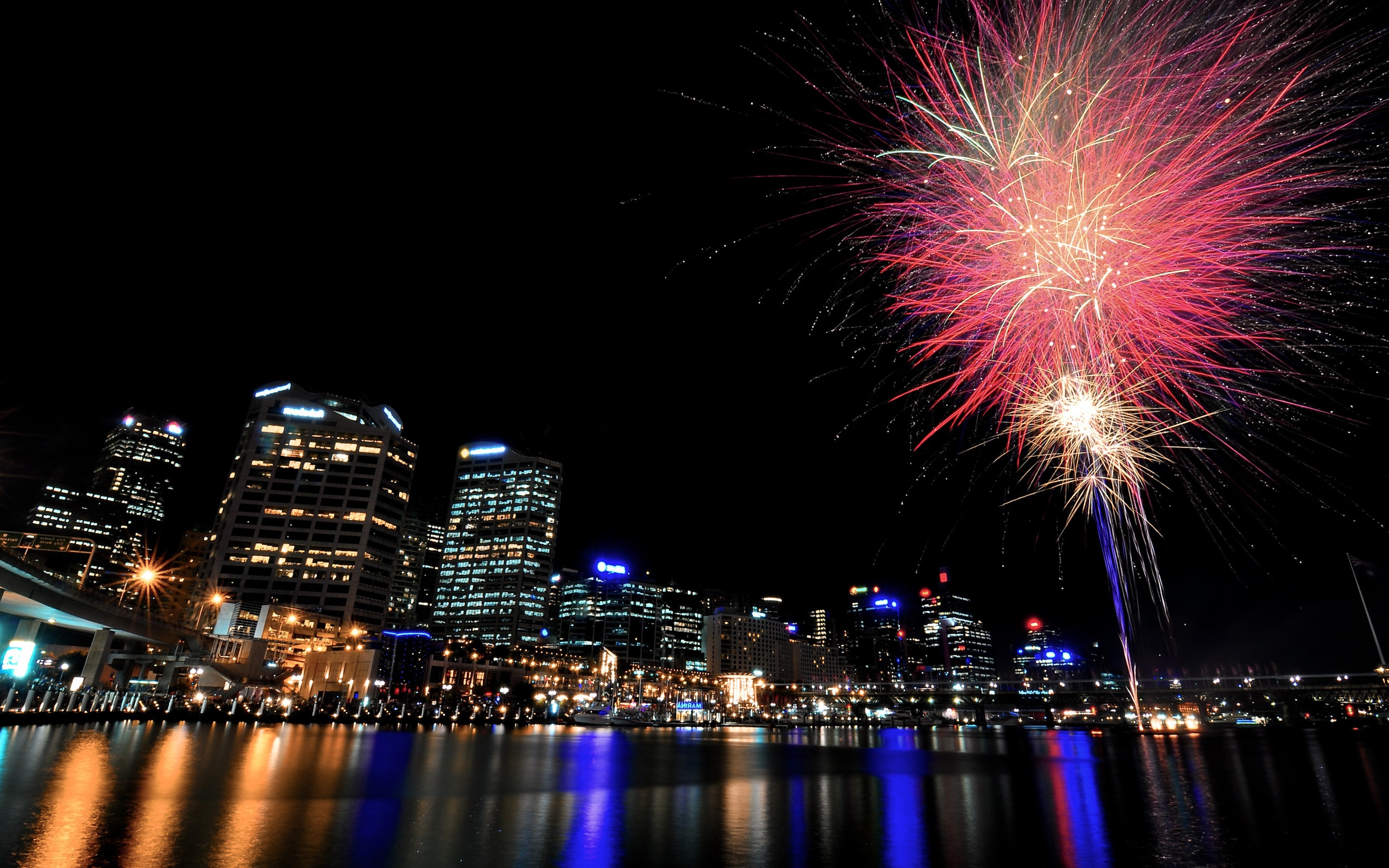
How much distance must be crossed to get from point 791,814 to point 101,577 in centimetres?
18078

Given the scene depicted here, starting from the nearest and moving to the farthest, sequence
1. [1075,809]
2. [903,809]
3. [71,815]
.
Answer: [71,815]
[903,809]
[1075,809]

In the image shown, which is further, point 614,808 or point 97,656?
point 97,656

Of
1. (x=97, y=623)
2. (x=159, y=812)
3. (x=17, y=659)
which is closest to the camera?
(x=159, y=812)

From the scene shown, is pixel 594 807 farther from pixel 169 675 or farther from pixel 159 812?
pixel 169 675

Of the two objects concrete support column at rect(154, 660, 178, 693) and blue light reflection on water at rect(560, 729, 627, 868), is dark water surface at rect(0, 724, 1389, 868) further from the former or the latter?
concrete support column at rect(154, 660, 178, 693)

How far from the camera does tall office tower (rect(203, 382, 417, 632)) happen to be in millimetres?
124812

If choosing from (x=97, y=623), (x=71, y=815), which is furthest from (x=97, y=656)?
(x=71, y=815)

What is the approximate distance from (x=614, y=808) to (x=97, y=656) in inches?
2678

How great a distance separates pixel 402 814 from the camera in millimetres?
18266

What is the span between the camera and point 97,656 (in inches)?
2512

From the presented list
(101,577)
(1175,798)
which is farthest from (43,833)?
(101,577)

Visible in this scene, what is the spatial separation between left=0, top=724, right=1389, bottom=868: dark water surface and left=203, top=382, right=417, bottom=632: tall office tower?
86612 mm

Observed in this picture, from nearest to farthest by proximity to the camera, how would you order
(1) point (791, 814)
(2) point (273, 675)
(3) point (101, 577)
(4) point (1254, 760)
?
(1) point (791, 814) → (4) point (1254, 760) → (2) point (273, 675) → (3) point (101, 577)

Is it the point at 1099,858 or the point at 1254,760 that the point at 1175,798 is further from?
the point at 1254,760
